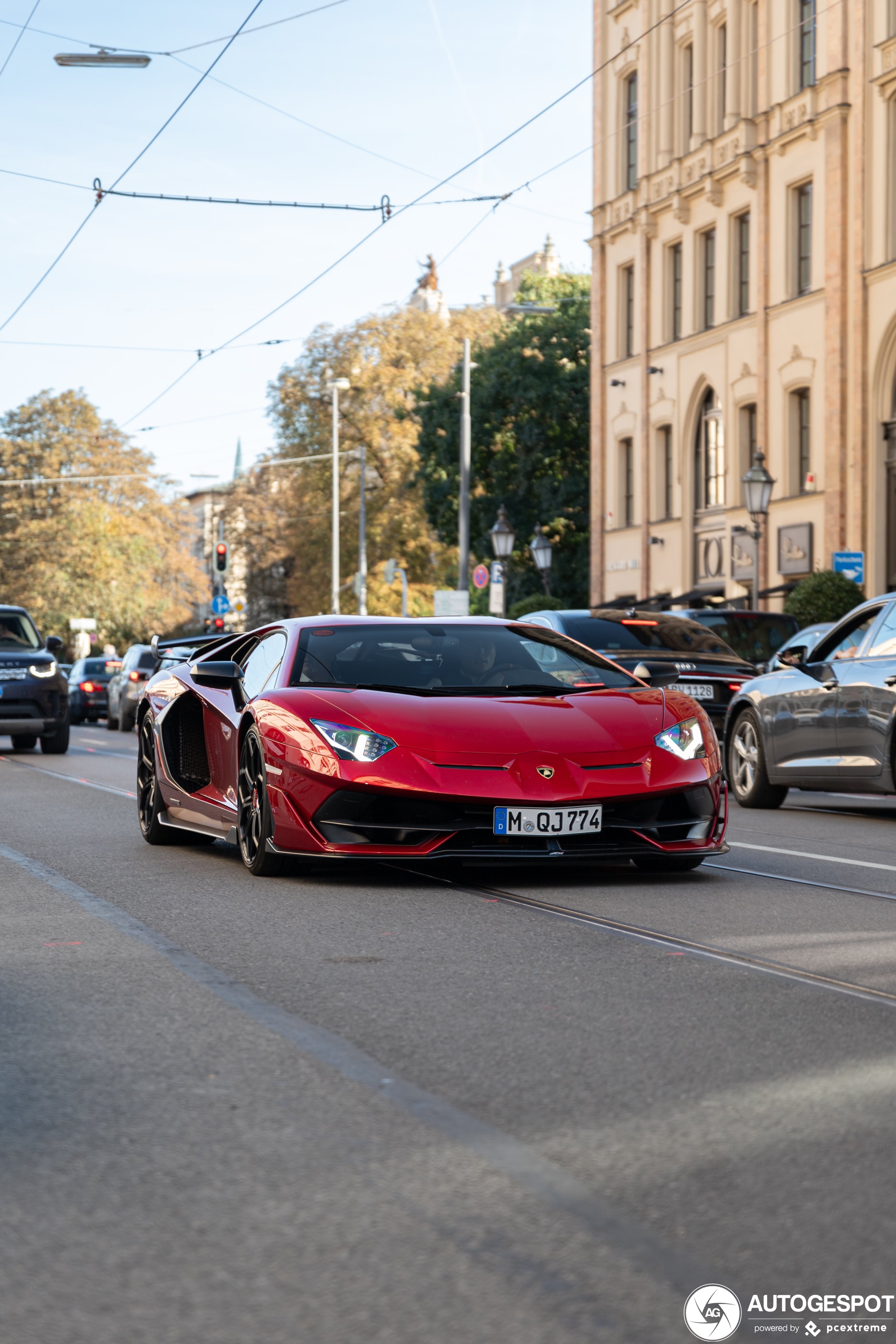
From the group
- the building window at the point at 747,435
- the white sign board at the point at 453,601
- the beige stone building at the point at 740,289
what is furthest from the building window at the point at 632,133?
the white sign board at the point at 453,601

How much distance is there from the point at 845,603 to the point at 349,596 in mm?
41072

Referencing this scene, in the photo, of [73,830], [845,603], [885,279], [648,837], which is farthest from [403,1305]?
[885,279]

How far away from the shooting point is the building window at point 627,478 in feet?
153

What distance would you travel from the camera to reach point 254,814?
9.09 m

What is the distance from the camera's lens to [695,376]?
42.4m

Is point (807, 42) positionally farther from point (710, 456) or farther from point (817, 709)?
point (817, 709)

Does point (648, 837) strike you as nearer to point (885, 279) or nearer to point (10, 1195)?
point (10, 1195)

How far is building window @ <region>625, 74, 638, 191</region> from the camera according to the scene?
149ft

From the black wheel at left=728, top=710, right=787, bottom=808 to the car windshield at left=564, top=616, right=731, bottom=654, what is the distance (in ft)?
8.41

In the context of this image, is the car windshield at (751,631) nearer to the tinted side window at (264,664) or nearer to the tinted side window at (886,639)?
the tinted side window at (886,639)

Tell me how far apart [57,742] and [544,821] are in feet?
54.6

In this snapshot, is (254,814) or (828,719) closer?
(254,814)

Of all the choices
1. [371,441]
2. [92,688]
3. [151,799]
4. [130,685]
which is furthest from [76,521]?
[151,799]

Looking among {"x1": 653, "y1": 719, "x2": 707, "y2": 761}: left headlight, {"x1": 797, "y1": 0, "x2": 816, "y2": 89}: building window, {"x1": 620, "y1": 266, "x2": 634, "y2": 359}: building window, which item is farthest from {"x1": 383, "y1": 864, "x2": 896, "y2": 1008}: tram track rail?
{"x1": 620, "y1": 266, "x2": 634, "y2": 359}: building window
